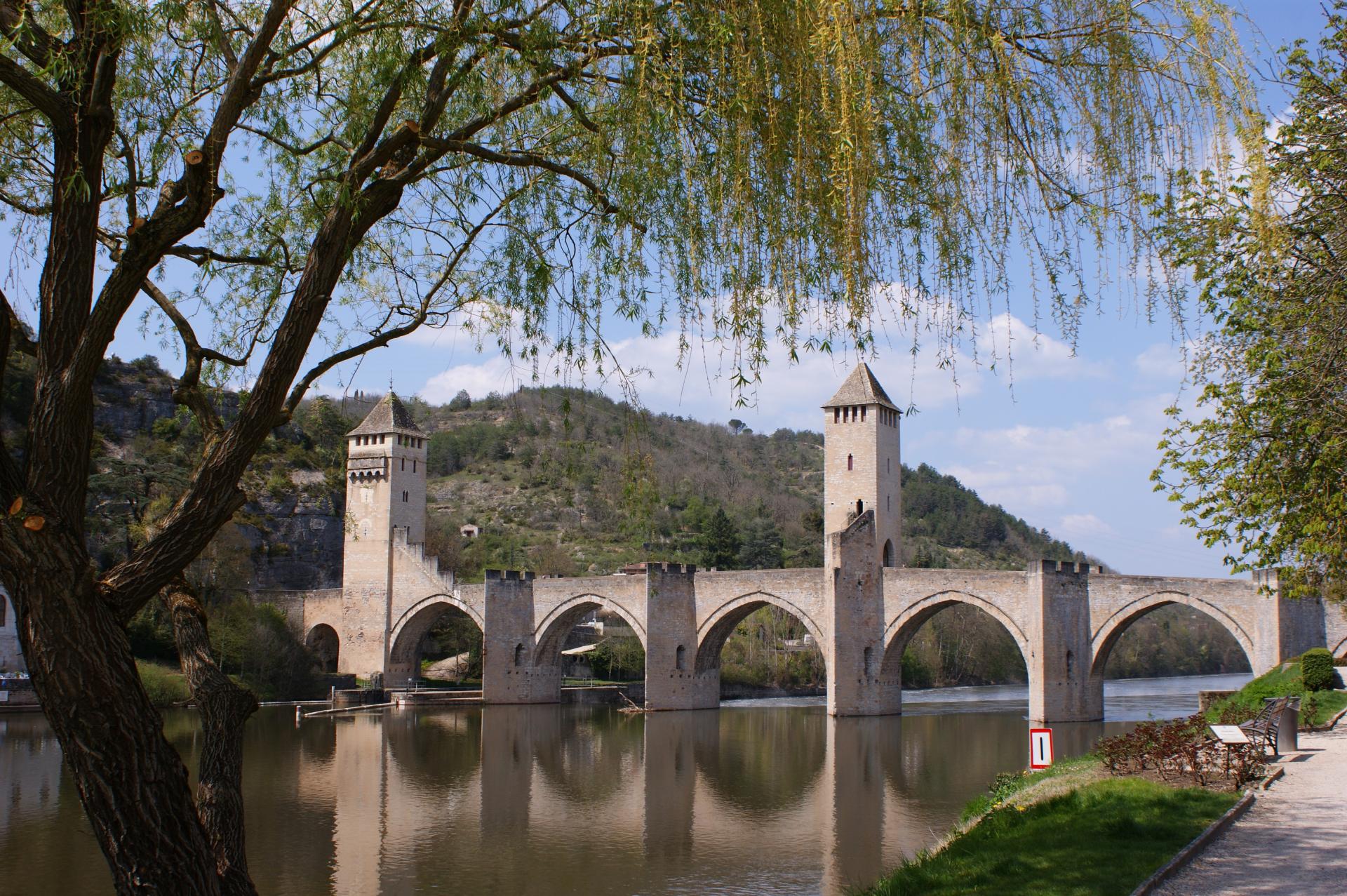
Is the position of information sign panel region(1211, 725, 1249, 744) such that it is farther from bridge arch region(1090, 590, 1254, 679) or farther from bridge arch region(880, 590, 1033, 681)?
bridge arch region(880, 590, 1033, 681)

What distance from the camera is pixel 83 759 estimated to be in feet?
10.3

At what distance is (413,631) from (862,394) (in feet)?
53.5

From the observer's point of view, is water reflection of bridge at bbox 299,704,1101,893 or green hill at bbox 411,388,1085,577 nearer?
water reflection of bridge at bbox 299,704,1101,893

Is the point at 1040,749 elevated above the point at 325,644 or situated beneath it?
elevated above

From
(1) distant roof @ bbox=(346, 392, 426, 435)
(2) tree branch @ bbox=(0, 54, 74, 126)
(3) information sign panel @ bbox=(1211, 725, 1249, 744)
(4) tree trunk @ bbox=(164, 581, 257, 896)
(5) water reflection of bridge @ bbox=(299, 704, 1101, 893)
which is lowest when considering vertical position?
(5) water reflection of bridge @ bbox=(299, 704, 1101, 893)

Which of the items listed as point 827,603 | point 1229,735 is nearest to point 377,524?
point 827,603

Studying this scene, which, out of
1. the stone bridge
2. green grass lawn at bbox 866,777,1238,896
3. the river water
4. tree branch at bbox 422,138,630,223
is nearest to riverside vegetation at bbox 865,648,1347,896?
green grass lawn at bbox 866,777,1238,896

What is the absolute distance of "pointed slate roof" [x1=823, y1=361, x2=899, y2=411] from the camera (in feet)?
96.7

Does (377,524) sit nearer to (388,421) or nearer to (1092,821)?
(388,421)

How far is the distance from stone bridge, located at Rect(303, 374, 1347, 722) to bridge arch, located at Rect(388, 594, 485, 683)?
6 cm

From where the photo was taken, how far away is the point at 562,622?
3250cm

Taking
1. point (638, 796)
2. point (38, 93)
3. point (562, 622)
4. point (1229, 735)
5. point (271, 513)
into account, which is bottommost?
point (638, 796)

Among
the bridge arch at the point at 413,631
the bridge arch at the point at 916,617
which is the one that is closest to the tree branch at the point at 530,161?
the bridge arch at the point at 916,617

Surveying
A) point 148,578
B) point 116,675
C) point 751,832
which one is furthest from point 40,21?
point 751,832
